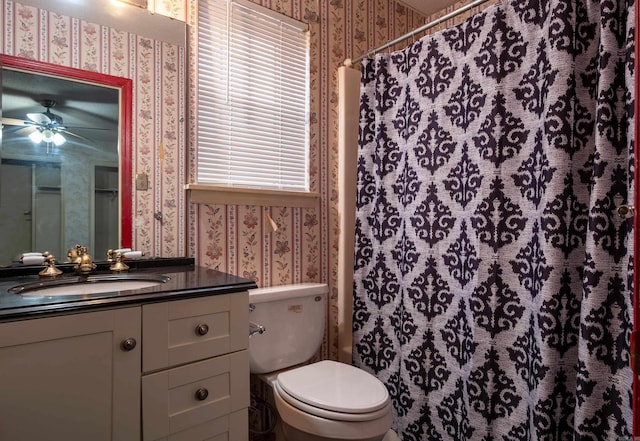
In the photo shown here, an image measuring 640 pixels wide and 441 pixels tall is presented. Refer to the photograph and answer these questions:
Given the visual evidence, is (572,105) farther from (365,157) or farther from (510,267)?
(365,157)

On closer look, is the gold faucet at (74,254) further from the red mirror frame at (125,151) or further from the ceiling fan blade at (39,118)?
the ceiling fan blade at (39,118)

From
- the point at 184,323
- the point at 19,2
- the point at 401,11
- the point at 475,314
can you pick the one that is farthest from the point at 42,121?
the point at 401,11

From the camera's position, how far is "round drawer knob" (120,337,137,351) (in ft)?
2.93

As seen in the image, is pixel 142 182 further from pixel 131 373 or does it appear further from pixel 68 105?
pixel 131 373

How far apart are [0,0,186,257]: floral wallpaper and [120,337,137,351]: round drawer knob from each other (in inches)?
23.4

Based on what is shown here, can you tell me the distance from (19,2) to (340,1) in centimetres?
146

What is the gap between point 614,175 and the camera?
3.54 ft

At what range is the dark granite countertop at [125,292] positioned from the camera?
80 centimetres

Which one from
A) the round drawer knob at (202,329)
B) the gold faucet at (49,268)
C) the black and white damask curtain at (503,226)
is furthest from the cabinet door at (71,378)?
the black and white damask curtain at (503,226)

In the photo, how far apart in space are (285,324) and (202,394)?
0.59m

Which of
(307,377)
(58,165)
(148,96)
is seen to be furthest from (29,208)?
(307,377)

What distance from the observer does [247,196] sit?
1649 mm

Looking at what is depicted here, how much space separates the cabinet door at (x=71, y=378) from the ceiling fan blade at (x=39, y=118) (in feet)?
2.62

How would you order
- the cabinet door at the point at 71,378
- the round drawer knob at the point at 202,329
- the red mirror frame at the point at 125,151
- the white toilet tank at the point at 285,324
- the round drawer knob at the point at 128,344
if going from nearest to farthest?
the cabinet door at the point at 71,378
the round drawer knob at the point at 128,344
the round drawer knob at the point at 202,329
the red mirror frame at the point at 125,151
the white toilet tank at the point at 285,324
